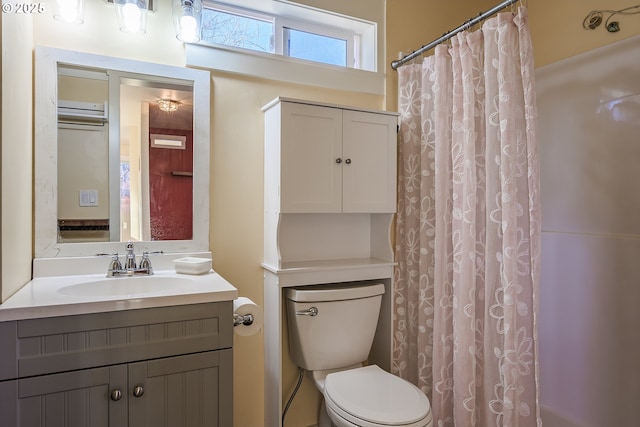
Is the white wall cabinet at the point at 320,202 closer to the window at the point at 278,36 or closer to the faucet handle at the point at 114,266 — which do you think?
the window at the point at 278,36

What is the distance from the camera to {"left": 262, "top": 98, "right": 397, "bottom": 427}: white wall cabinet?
1.79 meters

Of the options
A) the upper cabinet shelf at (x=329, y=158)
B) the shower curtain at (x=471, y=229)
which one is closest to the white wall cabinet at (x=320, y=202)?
the upper cabinet shelf at (x=329, y=158)

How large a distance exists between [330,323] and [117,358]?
36.7 inches

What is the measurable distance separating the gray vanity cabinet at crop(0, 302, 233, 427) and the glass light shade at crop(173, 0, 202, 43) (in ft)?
3.90

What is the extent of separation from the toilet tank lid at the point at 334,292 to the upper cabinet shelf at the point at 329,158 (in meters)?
0.38

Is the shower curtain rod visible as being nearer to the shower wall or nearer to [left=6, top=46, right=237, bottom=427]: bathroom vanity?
the shower wall

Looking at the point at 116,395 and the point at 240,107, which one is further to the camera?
the point at 240,107

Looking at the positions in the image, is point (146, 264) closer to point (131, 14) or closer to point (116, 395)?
point (116, 395)

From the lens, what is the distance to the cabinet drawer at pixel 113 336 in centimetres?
109

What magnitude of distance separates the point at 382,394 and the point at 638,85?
5.73ft

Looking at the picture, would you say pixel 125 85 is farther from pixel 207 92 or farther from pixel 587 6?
pixel 587 6

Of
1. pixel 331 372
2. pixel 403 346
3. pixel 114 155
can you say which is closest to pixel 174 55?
pixel 114 155

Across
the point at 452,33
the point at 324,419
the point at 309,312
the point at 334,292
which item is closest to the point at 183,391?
the point at 309,312

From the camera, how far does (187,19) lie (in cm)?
169
